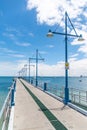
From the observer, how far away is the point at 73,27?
1543 centimetres

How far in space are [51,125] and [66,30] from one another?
9.04 m

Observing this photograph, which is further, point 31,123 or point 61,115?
point 61,115

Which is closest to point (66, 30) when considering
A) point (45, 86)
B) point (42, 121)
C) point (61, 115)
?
point (61, 115)

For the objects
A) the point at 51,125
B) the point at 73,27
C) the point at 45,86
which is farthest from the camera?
the point at 45,86

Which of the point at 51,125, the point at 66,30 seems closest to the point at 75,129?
the point at 51,125

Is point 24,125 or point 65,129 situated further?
point 24,125

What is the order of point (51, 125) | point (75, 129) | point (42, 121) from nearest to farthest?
point (75, 129) < point (51, 125) < point (42, 121)

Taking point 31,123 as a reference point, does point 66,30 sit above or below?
above

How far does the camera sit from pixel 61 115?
1059 centimetres

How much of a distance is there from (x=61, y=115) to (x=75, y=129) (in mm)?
2603

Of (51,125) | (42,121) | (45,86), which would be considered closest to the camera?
(51,125)

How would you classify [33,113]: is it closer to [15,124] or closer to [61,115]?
[61,115]

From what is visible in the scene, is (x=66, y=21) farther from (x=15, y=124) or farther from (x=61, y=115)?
(x=15, y=124)

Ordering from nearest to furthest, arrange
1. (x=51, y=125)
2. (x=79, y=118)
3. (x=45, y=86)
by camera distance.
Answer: (x=51, y=125) < (x=79, y=118) < (x=45, y=86)
